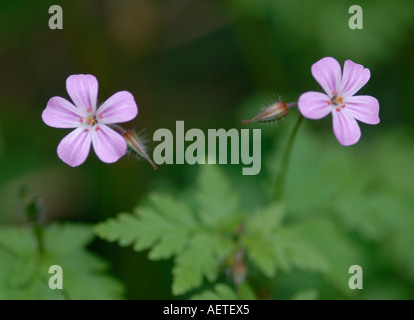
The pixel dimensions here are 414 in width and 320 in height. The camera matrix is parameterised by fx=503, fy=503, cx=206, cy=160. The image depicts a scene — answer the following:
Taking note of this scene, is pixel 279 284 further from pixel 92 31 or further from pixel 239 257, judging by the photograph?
pixel 92 31

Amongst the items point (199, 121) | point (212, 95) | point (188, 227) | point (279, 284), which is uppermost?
point (212, 95)

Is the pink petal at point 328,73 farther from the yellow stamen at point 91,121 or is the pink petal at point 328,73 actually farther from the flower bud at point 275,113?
the yellow stamen at point 91,121

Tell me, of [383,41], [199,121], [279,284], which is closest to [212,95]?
[199,121]

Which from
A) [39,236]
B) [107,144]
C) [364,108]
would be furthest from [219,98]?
[107,144]

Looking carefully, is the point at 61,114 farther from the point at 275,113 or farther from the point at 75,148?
the point at 275,113

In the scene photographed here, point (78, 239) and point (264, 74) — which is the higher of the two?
point (264, 74)
